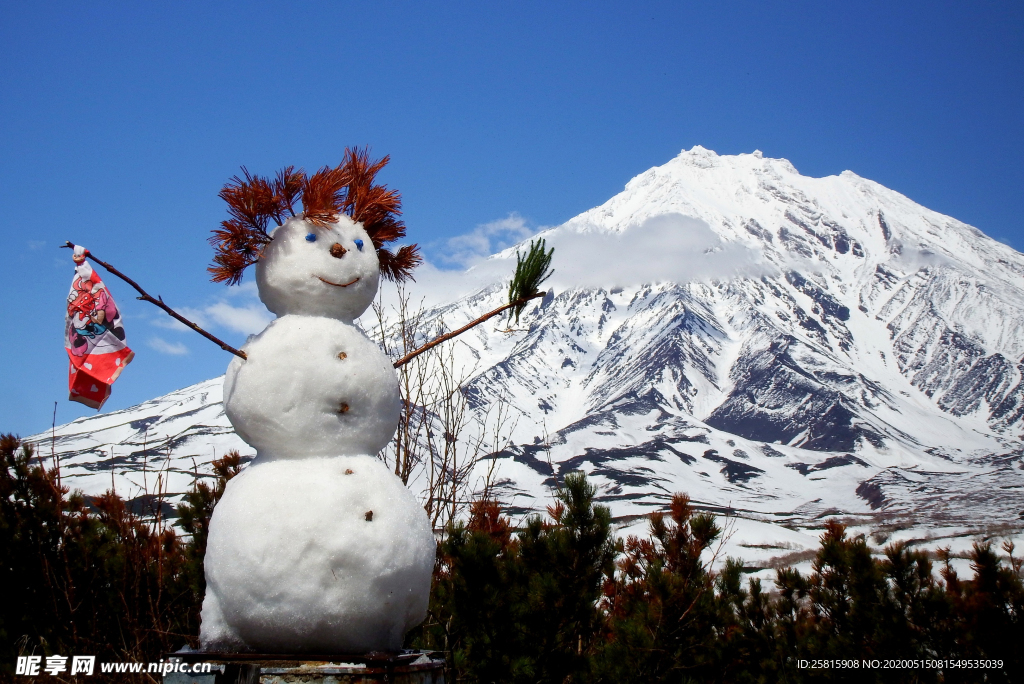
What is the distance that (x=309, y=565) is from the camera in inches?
103

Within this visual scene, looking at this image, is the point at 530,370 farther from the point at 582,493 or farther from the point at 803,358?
the point at 582,493

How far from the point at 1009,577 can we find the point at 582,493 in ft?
9.24

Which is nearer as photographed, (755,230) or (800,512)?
(800,512)

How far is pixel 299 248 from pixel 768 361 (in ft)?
375

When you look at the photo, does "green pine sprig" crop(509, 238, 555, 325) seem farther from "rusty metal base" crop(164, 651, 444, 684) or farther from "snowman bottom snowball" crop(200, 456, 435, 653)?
"rusty metal base" crop(164, 651, 444, 684)

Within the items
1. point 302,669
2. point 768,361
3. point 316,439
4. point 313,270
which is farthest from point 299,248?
point 768,361

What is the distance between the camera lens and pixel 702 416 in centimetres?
10138

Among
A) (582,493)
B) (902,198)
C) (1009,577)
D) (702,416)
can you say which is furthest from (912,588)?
(902,198)

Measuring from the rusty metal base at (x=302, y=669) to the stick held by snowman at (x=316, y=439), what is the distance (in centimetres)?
17

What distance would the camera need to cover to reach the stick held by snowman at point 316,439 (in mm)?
2629

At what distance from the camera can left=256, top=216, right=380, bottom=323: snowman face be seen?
3.05m

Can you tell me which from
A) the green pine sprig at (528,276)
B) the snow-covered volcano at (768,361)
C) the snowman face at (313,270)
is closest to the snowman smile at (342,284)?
the snowman face at (313,270)

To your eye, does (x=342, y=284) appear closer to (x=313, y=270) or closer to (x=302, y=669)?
(x=313, y=270)

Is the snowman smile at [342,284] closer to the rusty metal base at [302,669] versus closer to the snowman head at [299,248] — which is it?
the snowman head at [299,248]
